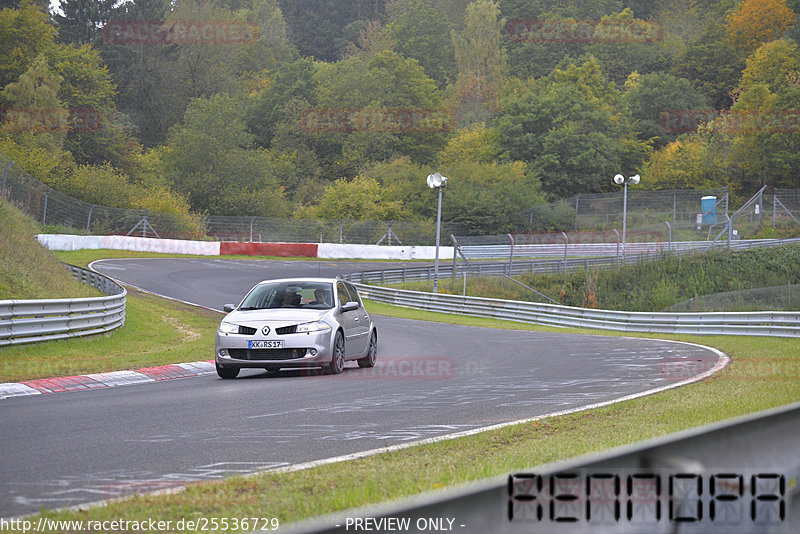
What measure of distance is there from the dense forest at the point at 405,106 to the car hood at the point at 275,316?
53892 mm

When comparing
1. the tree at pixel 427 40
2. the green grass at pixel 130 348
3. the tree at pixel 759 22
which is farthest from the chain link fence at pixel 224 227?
the tree at pixel 427 40

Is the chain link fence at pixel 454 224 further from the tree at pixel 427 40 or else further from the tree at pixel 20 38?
the tree at pixel 427 40

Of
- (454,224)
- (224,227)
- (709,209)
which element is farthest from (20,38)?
(709,209)

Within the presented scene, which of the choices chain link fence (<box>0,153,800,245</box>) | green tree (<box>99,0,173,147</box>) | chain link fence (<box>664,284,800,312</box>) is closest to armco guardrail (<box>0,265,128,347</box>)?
chain link fence (<box>664,284,800,312</box>)

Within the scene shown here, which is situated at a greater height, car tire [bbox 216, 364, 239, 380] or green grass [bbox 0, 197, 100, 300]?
green grass [bbox 0, 197, 100, 300]

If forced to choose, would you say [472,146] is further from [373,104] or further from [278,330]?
[278,330]

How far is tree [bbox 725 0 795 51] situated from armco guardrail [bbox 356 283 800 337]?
72801mm

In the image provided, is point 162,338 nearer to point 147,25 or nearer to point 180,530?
point 180,530

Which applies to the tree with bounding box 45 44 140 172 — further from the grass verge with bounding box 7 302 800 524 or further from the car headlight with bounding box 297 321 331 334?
the grass verge with bounding box 7 302 800 524

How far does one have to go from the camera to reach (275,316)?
13.8m

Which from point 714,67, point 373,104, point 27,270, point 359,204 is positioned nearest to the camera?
point 27,270

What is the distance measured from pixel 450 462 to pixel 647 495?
392 centimetres

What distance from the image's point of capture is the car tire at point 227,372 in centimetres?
1357

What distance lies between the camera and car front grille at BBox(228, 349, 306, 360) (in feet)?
43.8
